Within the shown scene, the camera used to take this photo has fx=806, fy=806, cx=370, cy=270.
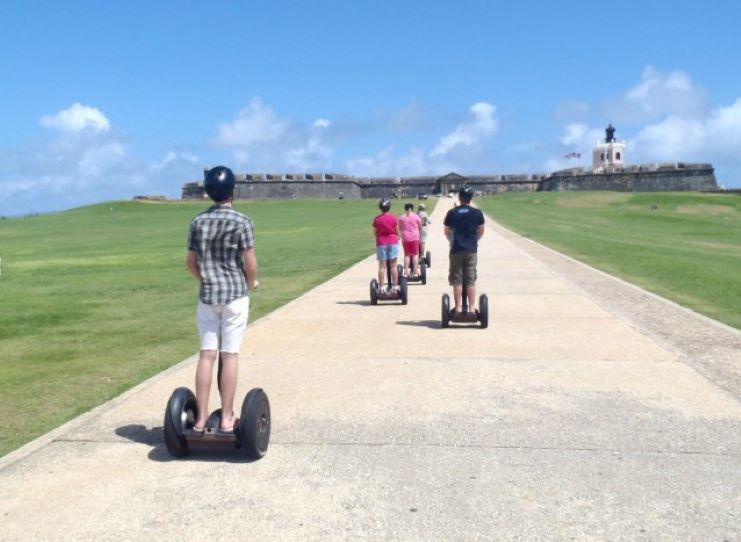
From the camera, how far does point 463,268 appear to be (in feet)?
34.6

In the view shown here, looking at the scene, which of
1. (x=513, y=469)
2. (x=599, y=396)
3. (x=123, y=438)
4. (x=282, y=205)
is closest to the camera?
(x=513, y=469)

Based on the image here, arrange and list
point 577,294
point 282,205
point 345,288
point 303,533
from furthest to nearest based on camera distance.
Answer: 1. point 282,205
2. point 345,288
3. point 577,294
4. point 303,533

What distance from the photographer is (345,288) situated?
1569 cm

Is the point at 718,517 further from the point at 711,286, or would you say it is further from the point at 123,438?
the point at 711,286

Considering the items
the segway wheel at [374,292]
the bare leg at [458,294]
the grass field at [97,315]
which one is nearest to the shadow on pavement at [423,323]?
the bare leg at [458,294]

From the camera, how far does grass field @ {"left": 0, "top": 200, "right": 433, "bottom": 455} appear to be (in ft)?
23.7

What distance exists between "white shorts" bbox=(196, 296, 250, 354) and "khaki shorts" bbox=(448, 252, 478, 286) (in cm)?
539

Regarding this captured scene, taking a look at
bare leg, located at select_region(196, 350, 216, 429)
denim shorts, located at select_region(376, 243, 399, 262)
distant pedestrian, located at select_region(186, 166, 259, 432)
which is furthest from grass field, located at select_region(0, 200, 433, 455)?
denim shorts, located at select_region(376, 243, 399, 262)

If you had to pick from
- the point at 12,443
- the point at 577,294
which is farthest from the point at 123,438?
the point at 577,294

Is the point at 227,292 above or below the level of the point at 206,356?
above

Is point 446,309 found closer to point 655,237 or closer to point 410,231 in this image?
point 410,231

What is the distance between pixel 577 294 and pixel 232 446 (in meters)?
9.91

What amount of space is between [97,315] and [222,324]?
322 inches

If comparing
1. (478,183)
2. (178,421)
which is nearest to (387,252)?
→ (178,421)
